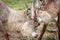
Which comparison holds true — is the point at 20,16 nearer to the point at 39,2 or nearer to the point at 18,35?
the point at 18,35

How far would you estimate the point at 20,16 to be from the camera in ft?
22.1

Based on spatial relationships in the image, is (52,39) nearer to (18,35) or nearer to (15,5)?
(18,35)

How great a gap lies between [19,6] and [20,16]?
323 cm

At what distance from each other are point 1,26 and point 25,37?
71 centimetres

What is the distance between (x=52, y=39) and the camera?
6934 mm

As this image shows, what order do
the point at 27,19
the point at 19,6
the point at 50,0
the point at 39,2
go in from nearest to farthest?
the point at 50,0, the point at 27,19, the point at 39,2, the point at 19,6

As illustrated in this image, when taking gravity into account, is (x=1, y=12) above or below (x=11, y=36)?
above

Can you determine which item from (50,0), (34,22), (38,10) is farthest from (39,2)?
(50,0)

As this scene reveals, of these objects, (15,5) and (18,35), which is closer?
(18,35)

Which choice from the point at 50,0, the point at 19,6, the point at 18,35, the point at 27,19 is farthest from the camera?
the point at 19,6

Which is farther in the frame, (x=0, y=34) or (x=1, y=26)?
(x=0, y=34)

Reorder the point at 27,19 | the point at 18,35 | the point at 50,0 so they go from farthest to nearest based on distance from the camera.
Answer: the point at 18,35 → the point at 27,19 → the point at 50,0

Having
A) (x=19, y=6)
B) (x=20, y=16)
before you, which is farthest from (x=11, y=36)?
(x=19, y=6)

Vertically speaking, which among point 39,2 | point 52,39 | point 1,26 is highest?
point 39,2
